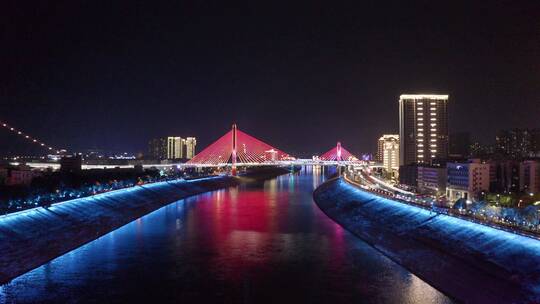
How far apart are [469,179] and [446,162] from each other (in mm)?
6221

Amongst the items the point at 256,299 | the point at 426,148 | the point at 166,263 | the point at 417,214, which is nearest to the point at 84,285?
the point at 166,263

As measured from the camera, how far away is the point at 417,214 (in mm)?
15984

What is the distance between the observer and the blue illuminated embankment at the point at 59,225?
38.6 feet

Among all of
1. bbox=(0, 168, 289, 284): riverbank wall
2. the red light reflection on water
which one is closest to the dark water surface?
the red light reflection on water

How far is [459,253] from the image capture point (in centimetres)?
1120

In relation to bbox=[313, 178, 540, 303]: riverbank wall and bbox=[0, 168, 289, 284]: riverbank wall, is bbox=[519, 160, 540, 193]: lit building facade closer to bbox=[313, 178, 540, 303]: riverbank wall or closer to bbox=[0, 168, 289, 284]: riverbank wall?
bbox=[313, 178, 540, 303]: riverbank wall

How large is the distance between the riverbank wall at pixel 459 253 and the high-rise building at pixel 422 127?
2931 centimetres

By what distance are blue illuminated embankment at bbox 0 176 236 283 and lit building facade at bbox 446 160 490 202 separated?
620 inches

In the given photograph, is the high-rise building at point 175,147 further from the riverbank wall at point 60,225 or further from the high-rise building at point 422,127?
the riverbank wall at point 60,225

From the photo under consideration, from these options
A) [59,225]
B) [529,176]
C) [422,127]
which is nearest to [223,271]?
[59,225]

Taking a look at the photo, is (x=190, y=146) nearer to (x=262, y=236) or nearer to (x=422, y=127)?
(x=422, y=127)

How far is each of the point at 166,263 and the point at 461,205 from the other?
32.6 feet

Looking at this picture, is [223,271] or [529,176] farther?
[529,176]

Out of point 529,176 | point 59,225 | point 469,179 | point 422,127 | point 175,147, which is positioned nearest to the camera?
point 59,225
